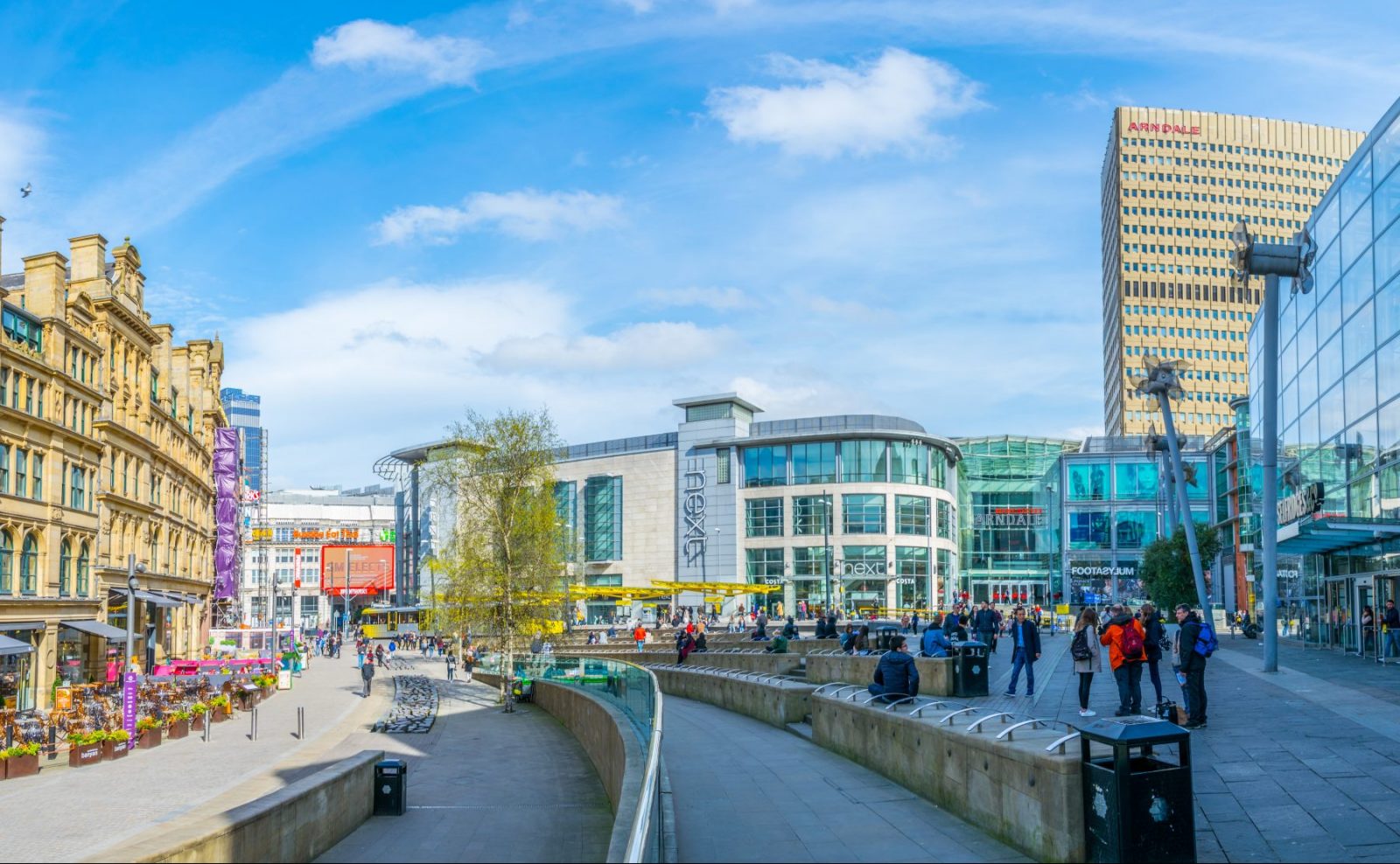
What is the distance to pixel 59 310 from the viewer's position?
42.2 metres

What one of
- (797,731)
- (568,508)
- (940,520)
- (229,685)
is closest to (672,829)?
(797,731)

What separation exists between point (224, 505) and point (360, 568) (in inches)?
2713

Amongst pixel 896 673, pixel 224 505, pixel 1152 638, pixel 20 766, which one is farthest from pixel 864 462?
pixel 896 673

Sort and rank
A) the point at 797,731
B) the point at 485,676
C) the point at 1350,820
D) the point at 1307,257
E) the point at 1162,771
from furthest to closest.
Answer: the point at 485,676, the point at 1307,257, the point at 797,731, the point at 1350,820, the point at 1162,771

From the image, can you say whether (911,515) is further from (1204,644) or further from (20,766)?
(1204,644)

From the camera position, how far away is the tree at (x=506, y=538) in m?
46.5

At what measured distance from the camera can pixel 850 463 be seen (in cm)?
9388

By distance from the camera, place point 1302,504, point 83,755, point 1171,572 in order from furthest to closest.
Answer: point 1171,572
point 1302,504
point 83,755

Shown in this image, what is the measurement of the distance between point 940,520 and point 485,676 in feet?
175

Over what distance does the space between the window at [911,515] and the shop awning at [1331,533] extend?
5872 centimetres

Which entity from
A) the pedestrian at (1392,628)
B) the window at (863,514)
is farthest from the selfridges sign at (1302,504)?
the window at (863,514)

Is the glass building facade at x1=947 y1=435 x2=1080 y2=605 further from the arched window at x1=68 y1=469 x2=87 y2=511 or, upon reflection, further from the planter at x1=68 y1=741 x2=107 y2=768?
the planter at x1=68 y1=741 x2=107 y2=768

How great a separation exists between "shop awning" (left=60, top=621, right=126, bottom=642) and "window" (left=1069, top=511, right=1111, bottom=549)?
230ft

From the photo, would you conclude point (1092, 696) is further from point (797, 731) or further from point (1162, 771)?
point (1162, 771)
